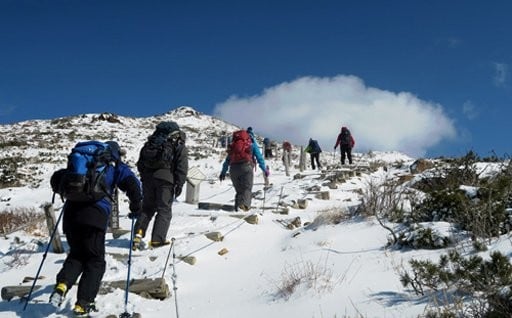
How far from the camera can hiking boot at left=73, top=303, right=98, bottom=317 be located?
14.2 ft

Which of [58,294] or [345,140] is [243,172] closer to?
[58,294]

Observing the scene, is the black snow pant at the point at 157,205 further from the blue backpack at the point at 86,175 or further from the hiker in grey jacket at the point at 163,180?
the blue backpack at the point at 86,175

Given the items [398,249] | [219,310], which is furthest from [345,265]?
[219,310]

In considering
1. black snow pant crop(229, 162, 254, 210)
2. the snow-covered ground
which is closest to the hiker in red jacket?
black snow pant crop(229, 162, 254, 210)

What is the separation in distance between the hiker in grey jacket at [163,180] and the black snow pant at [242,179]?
8.34 ft

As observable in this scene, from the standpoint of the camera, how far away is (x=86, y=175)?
440 centimetres

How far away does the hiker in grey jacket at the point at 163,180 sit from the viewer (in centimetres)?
628

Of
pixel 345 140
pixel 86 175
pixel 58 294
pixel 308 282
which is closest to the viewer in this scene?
pixel 58 294

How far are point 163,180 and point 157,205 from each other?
348 millimetres

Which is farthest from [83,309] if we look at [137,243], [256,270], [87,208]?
[256,270]

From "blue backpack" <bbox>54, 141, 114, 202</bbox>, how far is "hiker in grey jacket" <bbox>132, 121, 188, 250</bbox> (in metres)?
1.69

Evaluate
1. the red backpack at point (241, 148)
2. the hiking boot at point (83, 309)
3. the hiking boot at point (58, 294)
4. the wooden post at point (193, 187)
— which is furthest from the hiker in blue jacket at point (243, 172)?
the hiking boot at point (58, 294)

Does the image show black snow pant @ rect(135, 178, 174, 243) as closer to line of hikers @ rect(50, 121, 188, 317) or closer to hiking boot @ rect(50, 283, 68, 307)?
line of hikers @ rect(50, 121, 188, 317)

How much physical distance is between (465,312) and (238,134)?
20.5 ft
